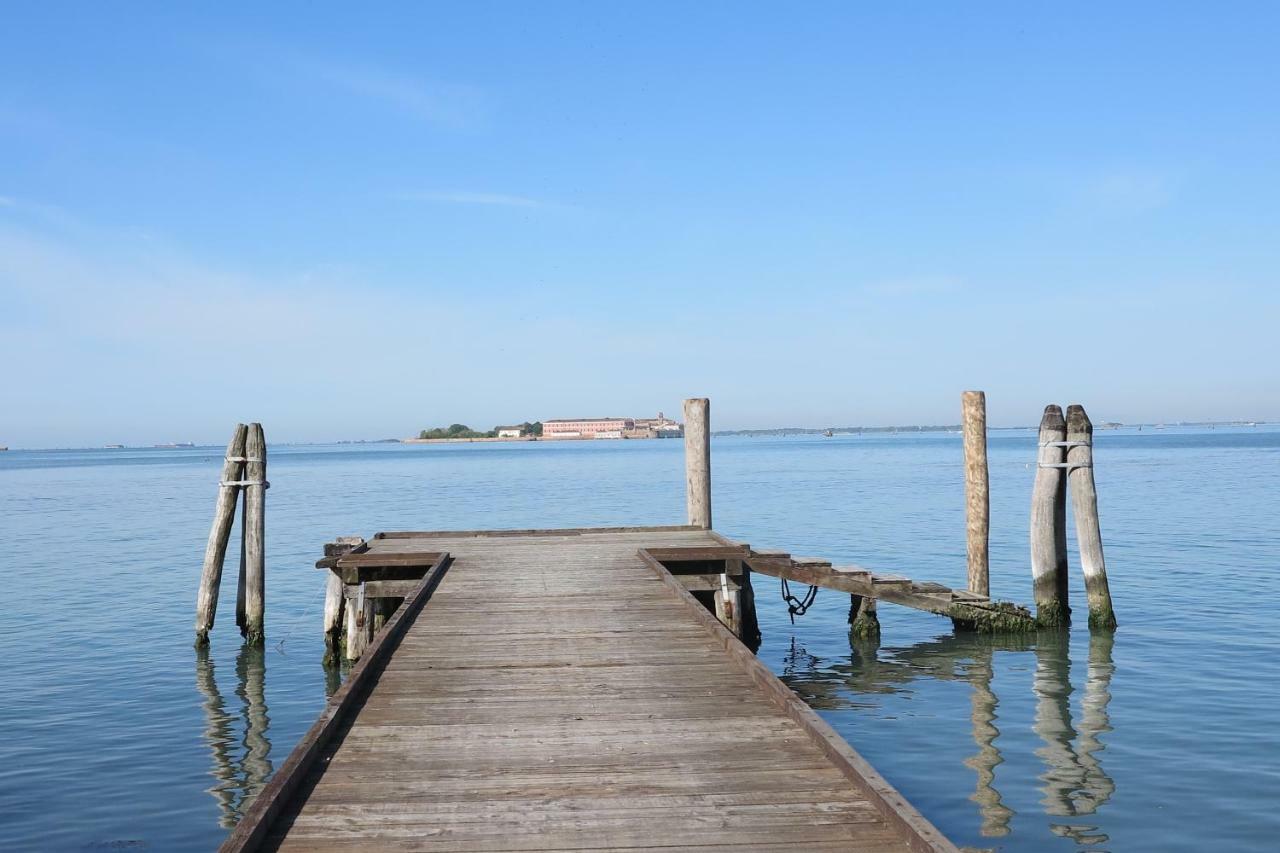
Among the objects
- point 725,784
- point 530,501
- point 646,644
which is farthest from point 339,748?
point 530,501

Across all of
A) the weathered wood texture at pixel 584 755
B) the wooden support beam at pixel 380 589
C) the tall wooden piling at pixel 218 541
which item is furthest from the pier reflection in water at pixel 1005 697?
the tall wooden piling at pixel 218 541

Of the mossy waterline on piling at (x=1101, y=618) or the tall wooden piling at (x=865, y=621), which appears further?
the tall wooden piling at (x=865, y=621)

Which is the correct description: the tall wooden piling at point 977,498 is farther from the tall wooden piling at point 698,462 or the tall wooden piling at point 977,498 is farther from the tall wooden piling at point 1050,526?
the tall wooden piling at point 698,462

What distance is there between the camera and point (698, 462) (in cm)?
1694

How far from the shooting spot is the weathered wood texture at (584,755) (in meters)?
5.01

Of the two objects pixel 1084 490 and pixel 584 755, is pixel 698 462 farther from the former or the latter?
pixel 584 755

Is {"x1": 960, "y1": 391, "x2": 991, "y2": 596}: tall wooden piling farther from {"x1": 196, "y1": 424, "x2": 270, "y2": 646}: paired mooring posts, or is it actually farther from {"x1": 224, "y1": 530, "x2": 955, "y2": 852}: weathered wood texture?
{"x1": 196, "y1": 424, "x2": 270, "y2": 646}: paired mooring posts

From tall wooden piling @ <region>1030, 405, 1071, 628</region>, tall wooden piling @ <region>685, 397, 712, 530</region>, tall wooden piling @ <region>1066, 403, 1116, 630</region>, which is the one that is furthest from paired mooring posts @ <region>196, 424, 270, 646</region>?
tall wooden piling @ <region>1066, 403, 1116, 630</region>

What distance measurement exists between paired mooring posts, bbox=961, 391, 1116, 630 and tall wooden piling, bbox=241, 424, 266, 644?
9365 millimetres

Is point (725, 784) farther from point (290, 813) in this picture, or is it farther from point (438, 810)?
point (290, 813)

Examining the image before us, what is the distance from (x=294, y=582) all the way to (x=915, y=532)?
16.2 m

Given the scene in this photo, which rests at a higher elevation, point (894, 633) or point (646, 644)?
point (646, 644)

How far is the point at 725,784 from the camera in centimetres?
564

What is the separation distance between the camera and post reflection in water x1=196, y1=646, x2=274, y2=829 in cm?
907
